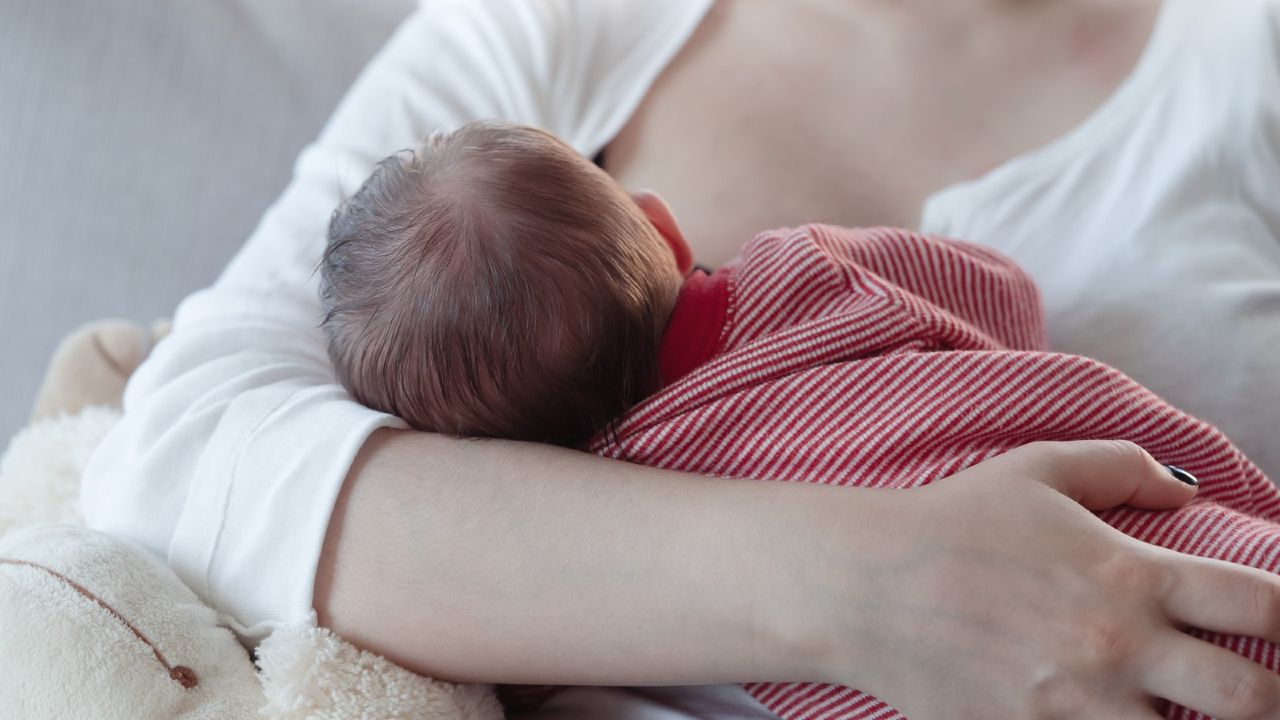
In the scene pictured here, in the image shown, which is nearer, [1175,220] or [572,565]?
[572,565]

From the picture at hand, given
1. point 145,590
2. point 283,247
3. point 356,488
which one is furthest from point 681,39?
point 145,590

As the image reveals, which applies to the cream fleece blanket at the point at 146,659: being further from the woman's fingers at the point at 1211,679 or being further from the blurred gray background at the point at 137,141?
the blurred gray background at the point at 137,141

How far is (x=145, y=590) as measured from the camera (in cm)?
70

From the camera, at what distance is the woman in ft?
1.93

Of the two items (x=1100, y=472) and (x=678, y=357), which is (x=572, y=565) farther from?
(x=1100, y=472)

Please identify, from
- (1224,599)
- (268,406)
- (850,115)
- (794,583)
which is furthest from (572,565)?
(850,115)

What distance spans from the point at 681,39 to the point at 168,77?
69cm

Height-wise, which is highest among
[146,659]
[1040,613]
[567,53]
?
[567,53]

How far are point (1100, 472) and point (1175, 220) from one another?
0.47m

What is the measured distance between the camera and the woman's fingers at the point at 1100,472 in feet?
2.05

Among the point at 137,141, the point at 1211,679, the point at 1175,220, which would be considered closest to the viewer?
the point at 1211,679

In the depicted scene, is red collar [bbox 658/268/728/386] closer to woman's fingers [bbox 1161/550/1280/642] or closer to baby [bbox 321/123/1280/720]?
baby [bbox 321/123/1280/720]

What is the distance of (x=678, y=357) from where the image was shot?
768 millimetres

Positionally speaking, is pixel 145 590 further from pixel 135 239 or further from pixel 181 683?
pixel 135 239
